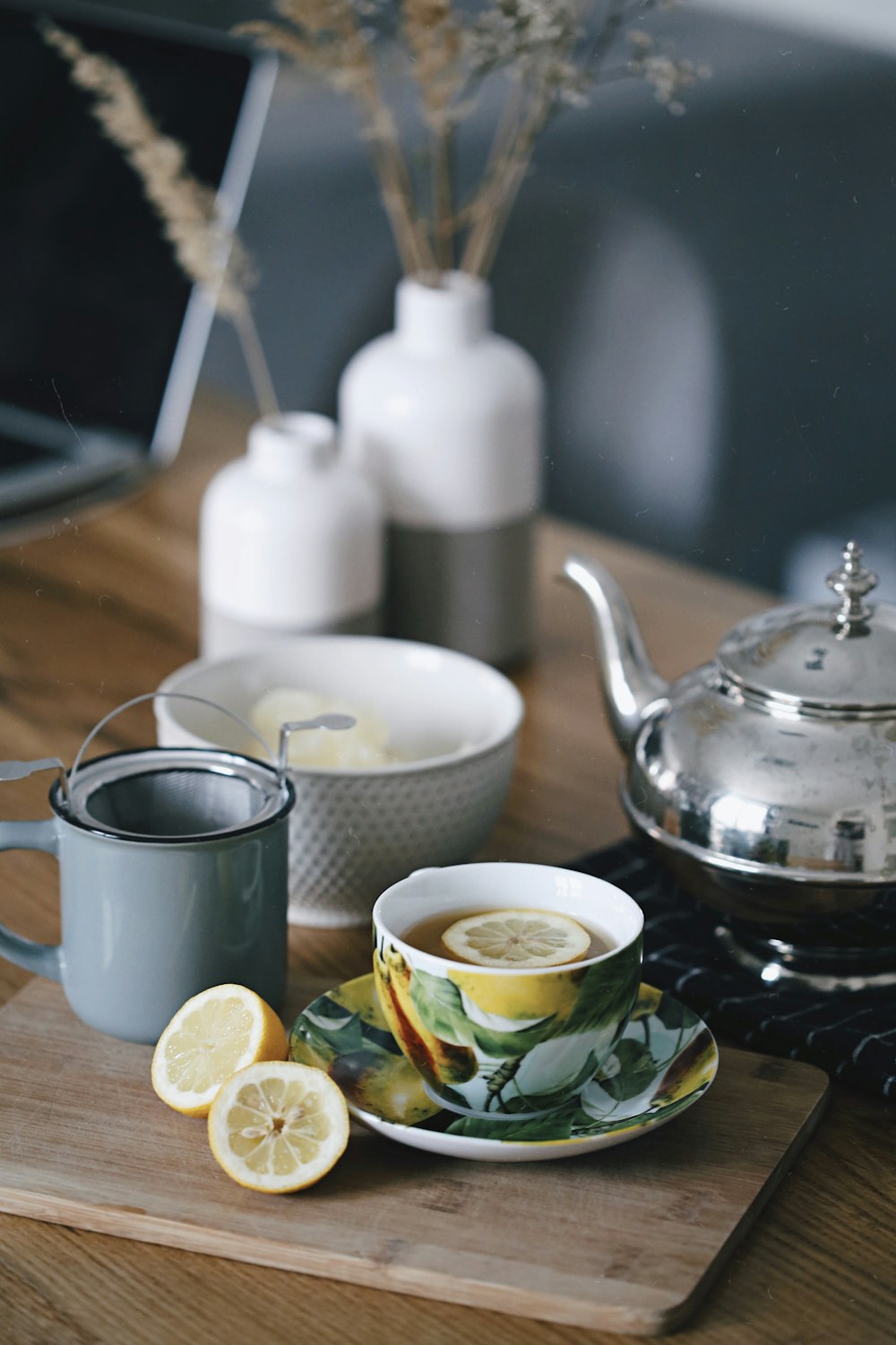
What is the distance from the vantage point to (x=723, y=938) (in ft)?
2.15

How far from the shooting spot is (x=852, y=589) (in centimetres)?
60

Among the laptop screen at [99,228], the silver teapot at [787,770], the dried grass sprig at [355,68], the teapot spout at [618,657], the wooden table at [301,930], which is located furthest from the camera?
the laptop screen at [99,228]

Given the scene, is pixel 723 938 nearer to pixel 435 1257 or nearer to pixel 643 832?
pixel 643 832

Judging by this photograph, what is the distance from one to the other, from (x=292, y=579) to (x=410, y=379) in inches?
6.0

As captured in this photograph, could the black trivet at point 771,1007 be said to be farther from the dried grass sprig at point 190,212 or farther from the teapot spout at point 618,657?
the dried grass sprig at point 190,212

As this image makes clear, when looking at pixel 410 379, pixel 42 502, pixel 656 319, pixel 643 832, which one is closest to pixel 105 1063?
pixel 643 832

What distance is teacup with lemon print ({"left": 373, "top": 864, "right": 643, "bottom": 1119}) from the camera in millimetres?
490

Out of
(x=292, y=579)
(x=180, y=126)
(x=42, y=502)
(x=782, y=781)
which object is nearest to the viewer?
(x=782, y=781)

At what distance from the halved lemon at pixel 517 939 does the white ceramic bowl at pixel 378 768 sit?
120mm

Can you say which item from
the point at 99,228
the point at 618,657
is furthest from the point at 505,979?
the point at 99,228

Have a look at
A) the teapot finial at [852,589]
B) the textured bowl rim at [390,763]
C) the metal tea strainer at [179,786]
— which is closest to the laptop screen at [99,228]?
the textured bowl rim at [390,763]

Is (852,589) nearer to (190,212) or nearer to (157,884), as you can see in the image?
(157,884)

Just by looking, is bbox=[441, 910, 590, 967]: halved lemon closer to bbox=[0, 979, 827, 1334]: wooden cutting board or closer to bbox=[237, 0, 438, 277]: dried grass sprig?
bbox=[0, 979, 827, 1334]: wooden cutting board

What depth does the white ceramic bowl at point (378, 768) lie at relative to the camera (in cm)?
65
